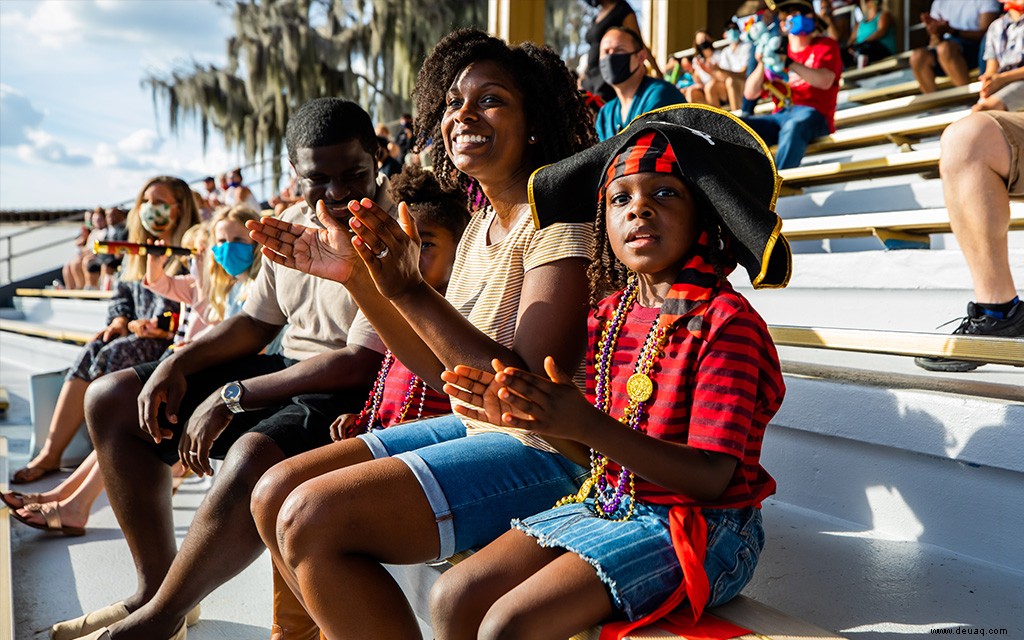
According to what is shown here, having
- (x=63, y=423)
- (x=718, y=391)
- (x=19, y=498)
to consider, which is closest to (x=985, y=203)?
(x=718, y=391)

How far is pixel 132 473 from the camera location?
2.25 meters

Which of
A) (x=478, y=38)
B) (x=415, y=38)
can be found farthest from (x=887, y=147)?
(x=415, y=38)

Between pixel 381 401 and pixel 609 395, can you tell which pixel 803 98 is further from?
pixel 609 395

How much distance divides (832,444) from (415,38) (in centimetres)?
1333

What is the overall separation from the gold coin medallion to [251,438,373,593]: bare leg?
0.58 m

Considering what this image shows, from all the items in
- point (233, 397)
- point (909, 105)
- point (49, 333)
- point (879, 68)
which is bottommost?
point (49, 333)

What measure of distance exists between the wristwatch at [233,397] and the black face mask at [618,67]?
2706 millimetres

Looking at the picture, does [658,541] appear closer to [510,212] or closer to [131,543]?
[510,212]

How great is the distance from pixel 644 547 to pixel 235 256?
2.45 meters

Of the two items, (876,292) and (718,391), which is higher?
(876,292)

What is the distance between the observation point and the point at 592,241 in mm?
1593

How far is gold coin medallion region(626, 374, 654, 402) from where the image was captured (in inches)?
54.5

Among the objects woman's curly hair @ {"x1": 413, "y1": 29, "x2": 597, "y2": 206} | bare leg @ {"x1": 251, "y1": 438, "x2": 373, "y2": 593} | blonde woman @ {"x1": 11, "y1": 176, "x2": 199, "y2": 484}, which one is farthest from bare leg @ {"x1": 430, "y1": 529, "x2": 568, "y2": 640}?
blonde woman @ {"x1": 11, "y1": 176, "x2": 199, "y2": 484}

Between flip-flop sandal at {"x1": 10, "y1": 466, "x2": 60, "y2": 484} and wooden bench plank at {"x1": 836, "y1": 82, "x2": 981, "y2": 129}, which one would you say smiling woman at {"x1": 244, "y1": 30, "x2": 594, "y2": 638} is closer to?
flip-flop sandal at {"x1": 10, "y1": 466, "x2": 60, "y2": 484}
